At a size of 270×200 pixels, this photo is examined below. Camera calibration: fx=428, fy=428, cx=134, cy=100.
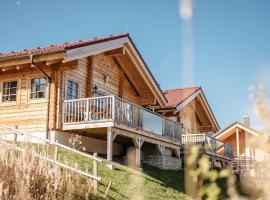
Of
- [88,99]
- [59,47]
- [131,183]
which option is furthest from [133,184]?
[59,47]

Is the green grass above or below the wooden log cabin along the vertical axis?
below

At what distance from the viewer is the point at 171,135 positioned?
2211 cm

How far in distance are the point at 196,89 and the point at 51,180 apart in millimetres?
24348

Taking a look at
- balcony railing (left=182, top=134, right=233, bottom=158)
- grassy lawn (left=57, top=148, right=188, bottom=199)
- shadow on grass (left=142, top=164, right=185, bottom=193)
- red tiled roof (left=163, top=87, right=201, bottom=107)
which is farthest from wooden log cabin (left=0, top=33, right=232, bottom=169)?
red tiled roof (left=163, top=87, right=201, bottom=107)

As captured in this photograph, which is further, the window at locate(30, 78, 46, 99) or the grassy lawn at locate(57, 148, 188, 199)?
the window at locate(30, 78, 46, 99)

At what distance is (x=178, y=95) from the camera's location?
102 feet

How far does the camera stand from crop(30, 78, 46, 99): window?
18141mm

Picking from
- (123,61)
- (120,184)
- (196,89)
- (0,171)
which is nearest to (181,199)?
(120,184)

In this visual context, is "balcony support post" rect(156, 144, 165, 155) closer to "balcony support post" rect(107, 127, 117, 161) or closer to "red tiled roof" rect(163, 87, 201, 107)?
"balcony support post" rect(107, 127, 117, 161)

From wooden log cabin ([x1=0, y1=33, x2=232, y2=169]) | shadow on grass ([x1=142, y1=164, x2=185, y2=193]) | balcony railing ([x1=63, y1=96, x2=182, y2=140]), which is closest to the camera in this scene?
shadow on grass ([x1=142, y1=164, x2=185, y2=193])

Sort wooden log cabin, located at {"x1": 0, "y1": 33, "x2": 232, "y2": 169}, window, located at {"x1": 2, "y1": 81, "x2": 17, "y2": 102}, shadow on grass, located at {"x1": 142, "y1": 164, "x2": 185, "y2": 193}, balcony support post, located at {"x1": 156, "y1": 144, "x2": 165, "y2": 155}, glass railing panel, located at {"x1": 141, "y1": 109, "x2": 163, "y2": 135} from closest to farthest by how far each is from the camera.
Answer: shadow on grass, located at {"x1": 142, "y1": 164, "x2": 185, "y2": 193}, wooden log cabin, located at {"x1": 0, "y1": 33, "x2": 232, "y2": 169}, window, located at {"x1": 2, "y1": 81, "x2": 17, "y2": 102}, glass railing panel, located at {"x1": 141, "y1": 109, "x2": 163, "y2": 135}, balcony support post, located at {"x1": 156, "y1": 144, "x2": 165, "y2": 155}

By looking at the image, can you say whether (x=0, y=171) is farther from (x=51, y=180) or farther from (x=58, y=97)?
(x=58, y=97)

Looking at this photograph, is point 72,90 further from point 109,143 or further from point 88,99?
point 109,143

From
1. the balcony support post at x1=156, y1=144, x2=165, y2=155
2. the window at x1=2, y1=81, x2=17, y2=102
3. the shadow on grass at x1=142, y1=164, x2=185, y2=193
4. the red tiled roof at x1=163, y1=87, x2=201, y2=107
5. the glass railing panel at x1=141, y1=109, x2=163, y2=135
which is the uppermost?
the red tiled roof at x1=163, y1=87, x2=201, y2=107
